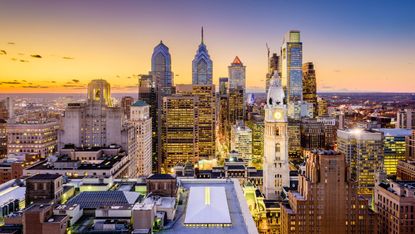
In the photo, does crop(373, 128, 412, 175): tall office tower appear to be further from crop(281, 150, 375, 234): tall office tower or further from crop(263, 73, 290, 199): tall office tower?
crop(281, 150, 375, 234): tall office tower

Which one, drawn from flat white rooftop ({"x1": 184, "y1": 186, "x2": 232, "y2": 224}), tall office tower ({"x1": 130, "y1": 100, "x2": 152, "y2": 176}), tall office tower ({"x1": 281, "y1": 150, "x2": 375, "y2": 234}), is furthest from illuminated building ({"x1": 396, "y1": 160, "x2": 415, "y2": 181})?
flat white rooftop ({"x1": 184, "y1": 186, "x2": 232, "y2": 224})

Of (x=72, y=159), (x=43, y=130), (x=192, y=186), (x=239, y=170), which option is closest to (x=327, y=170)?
(x=192, y=186)

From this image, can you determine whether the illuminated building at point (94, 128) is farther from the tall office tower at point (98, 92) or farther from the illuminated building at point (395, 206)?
the illuminated building at point (395, 206)

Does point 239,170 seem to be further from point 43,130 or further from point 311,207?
point 43,130

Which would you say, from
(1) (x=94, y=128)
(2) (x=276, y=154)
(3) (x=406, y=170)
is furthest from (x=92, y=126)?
(3) (x=406, y=170)

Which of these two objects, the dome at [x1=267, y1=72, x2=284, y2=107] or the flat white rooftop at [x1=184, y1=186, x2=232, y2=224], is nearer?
the flat white rooftop at [x1=184, y1=186, x2=232, y2=224]

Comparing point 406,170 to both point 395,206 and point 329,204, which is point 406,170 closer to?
point 395,206
